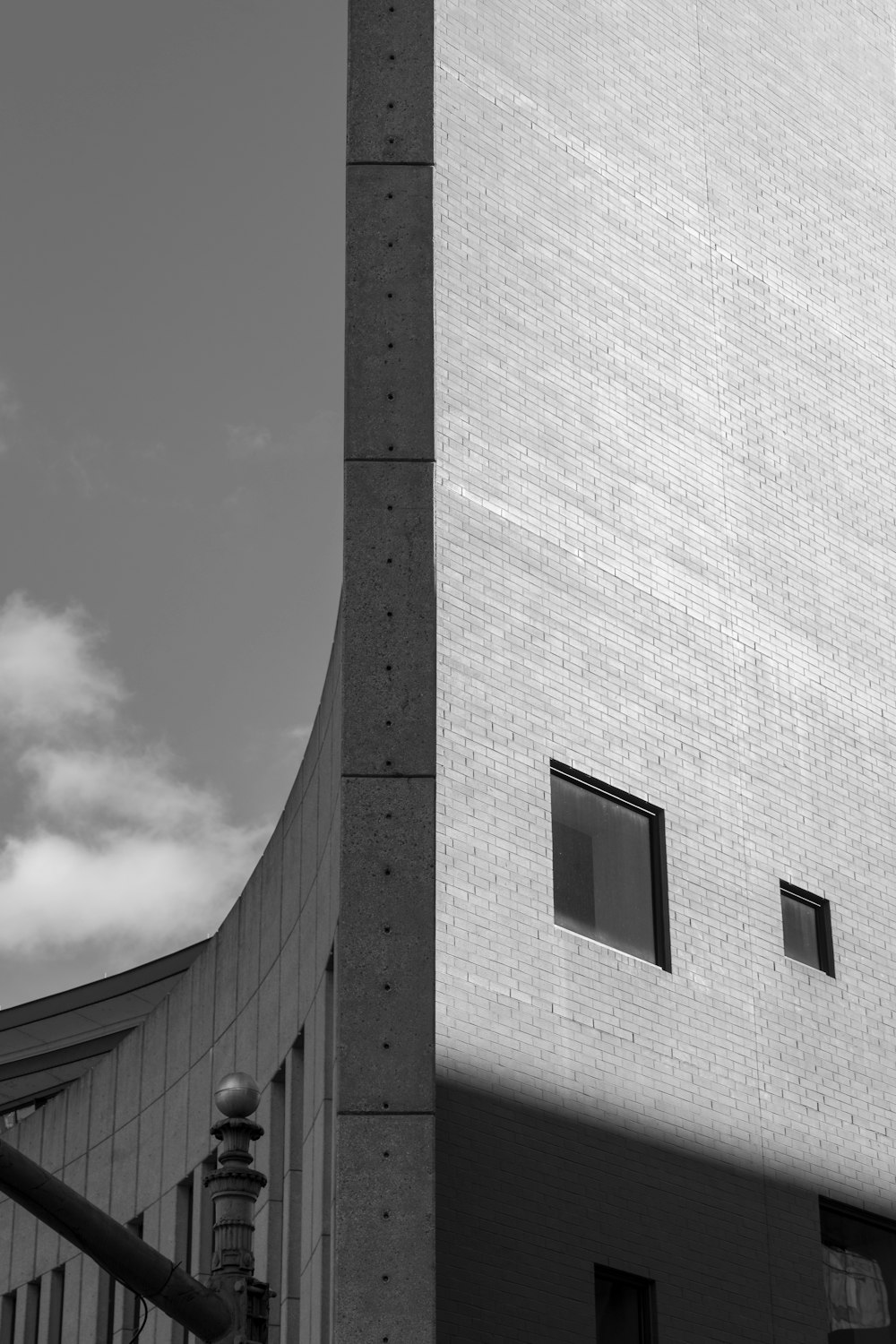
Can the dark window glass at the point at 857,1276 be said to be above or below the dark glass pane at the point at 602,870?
below

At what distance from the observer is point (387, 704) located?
17984mm

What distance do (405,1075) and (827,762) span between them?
6.80 meters

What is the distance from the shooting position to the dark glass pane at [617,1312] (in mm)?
17344

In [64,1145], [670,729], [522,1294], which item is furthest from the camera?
[64,1145]

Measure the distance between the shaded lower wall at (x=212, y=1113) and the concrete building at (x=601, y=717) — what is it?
13 centimetres

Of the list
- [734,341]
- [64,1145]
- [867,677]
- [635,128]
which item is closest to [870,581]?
[867,677]

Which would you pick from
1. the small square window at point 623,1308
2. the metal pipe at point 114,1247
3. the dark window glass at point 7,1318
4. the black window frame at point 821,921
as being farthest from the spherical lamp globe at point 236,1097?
the dark window glass at point 7,1318

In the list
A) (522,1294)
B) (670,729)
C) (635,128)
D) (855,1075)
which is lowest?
(522,1294)

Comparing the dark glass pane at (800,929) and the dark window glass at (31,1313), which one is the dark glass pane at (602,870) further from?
the dark window glass at (31,1313)

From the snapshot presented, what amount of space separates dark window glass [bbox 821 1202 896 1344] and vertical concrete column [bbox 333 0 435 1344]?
16.8 ft

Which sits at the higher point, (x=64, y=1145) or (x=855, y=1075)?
(x=64, y=1145)

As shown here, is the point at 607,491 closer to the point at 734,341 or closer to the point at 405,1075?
the point at 734,341

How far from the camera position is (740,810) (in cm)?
2038

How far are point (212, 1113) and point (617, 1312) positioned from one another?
10904 mm
